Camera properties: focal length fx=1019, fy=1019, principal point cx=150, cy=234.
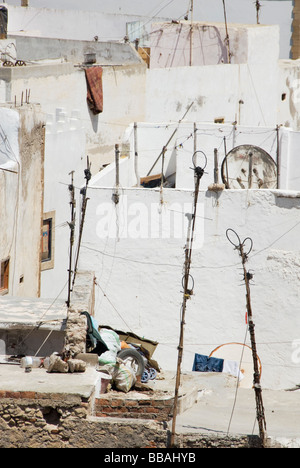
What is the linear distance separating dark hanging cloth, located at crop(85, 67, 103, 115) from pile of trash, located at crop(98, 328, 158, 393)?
14.9 metres

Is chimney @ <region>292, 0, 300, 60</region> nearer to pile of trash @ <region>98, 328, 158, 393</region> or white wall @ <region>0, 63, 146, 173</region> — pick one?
white wall @ <region>0, 63, 146, 173</region>

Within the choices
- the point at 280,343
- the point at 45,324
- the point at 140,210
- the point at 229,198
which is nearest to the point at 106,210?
the point at 140,210

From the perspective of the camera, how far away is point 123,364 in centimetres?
1368

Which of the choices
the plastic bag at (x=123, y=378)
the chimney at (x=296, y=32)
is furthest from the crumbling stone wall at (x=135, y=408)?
the chimney at (x=296, y=32)

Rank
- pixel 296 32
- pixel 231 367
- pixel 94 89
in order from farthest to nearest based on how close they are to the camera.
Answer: pixel 296 32 < pixel 94 89 < pixel 231 367

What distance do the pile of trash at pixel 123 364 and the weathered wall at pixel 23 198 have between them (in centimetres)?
457

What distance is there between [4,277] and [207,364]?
412 centimetres

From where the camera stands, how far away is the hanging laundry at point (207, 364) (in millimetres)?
18281

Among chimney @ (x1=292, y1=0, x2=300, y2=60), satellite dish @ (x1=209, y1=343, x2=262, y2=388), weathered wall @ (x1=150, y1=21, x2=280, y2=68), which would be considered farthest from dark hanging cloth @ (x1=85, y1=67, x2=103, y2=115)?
chimney @ (x1=292, y1=0, x2=300, y2=60)

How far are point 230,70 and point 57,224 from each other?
11.7 meters

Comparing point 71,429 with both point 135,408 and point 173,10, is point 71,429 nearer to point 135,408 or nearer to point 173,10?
point 135,408

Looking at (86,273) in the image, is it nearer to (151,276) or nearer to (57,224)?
(151,276)

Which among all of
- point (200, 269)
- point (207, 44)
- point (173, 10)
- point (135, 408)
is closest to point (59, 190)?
point (200, 269)
